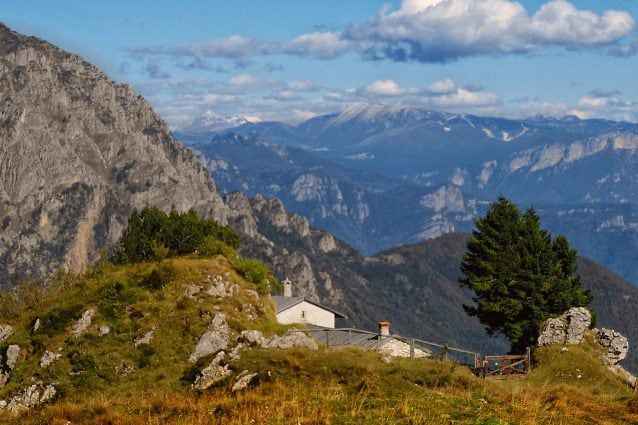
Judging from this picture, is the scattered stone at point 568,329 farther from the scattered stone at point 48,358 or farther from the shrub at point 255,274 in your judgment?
the scattered stone at point 48,358

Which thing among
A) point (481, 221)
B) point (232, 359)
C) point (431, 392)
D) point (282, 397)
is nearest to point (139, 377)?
point (232, 359)

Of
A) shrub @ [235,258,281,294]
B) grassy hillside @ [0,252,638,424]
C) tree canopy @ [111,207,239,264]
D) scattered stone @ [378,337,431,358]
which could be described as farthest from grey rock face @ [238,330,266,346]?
scattered stone @ [378,337,431,358]

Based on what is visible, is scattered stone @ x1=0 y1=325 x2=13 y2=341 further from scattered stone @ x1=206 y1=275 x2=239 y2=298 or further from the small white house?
the small white house

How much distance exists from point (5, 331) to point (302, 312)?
130 ft

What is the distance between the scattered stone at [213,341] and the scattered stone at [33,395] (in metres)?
6.28

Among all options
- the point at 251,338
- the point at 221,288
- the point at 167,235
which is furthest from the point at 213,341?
the point at 167,235

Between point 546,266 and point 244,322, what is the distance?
3570 centimetres

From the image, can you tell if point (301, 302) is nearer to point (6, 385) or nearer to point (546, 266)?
point (546, 266)

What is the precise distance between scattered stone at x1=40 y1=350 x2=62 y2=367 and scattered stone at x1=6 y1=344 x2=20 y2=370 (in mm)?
1755

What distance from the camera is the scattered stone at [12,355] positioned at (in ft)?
124

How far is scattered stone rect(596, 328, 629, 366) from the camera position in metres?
49.1

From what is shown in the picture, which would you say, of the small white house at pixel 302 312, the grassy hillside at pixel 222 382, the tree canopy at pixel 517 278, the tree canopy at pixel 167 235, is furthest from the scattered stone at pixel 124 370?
the small white house at pixel 302 312

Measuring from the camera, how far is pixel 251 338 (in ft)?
116

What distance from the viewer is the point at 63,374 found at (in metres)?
35.8
